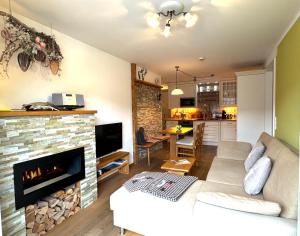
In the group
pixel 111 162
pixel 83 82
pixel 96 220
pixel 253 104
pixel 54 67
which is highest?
pixel 54 67

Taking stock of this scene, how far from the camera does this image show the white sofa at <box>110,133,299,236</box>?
1250mm

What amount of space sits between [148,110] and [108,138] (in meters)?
2.09

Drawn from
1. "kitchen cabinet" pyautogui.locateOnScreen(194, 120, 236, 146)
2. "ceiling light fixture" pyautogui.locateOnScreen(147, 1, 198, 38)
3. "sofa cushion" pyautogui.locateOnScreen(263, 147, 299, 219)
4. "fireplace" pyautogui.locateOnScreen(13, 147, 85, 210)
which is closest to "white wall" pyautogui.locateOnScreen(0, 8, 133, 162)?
"fireplace" pyautogui.locateOnScreen(13, 147, 85, 210)

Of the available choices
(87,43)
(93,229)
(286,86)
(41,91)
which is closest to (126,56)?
(87,43)

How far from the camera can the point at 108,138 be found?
11.4 feet

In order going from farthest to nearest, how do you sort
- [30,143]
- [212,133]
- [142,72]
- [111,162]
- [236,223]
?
[212,133]
[142,72]
[111,162]
[30,143]
[236,223]

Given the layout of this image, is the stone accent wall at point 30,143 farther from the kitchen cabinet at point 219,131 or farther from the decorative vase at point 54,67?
the kitchen cabinet at point 219,131

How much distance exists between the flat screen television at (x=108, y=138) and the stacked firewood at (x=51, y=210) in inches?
34.9

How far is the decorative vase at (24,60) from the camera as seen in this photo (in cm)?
203

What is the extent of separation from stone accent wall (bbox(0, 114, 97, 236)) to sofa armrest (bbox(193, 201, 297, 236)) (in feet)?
5.50

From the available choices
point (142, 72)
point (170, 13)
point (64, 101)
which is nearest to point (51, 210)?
point (64, 101)

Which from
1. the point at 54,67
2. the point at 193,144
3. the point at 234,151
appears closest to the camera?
the point at 54,67

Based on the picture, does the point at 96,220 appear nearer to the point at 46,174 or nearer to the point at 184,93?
the point at 46,174

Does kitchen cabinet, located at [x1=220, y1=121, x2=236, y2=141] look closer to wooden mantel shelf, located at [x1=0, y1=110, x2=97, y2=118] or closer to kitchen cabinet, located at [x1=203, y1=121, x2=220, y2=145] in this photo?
kitchen cabinet, located at [x1=203, y1=121, x2=220, y2=145]
